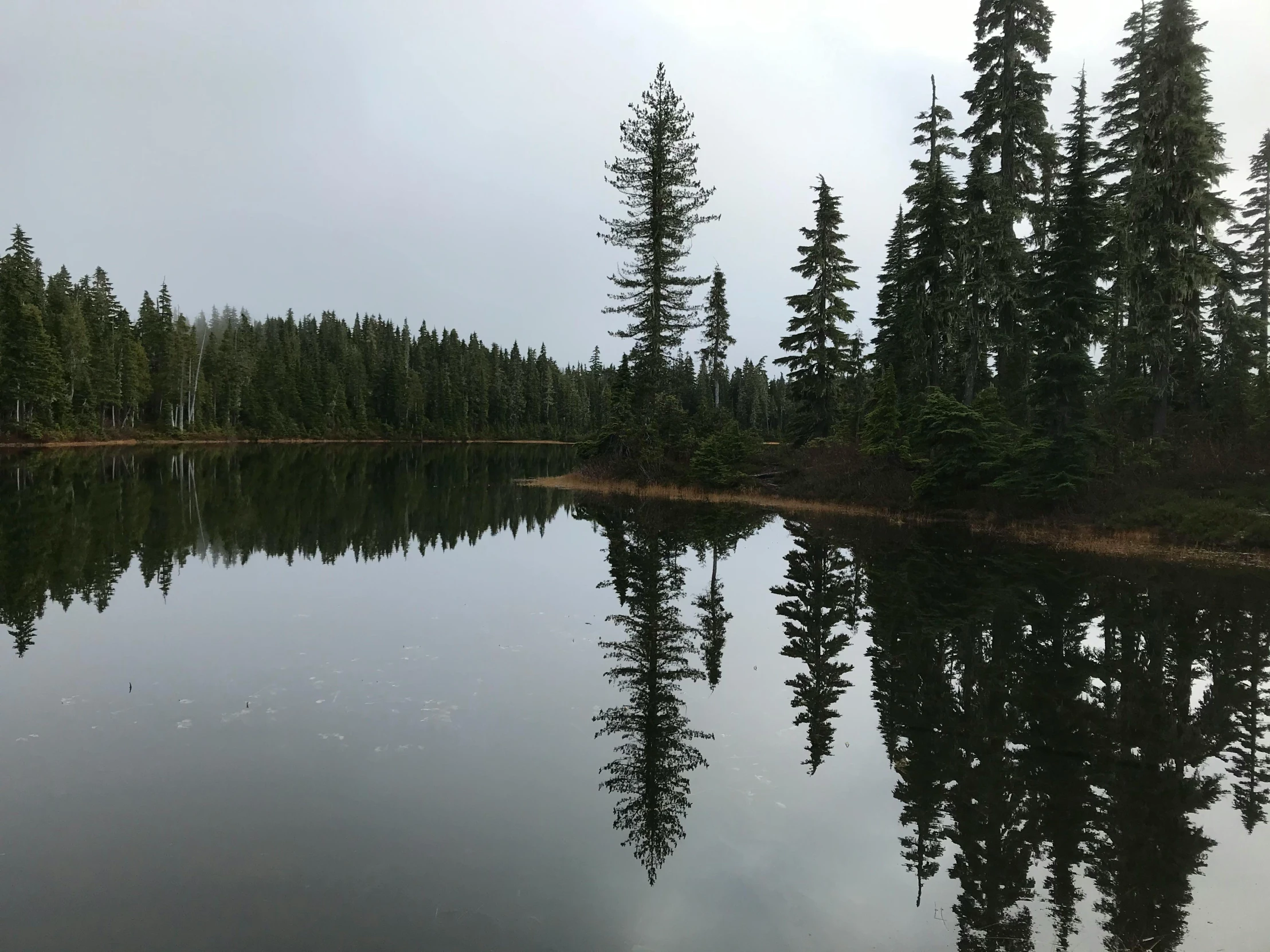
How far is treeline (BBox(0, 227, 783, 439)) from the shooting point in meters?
69.1

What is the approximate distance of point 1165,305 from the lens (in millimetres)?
26219

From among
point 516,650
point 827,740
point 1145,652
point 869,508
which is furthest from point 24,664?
point 869,508

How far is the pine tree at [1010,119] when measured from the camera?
1139 inches

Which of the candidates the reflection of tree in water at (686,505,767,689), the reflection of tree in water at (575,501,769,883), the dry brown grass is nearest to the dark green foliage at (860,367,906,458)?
the reflection of tree in water at (686,505,767,689)

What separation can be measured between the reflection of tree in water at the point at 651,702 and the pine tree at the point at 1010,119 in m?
17.3

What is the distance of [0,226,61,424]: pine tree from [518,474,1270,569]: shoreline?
57.8m

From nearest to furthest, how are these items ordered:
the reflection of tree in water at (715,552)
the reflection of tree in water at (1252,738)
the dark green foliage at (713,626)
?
the reflection of tree in water at (1252,738) < the dark green foliage at (713,626) < the reflection of tree in water at (715,552)

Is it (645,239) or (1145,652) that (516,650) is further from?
(645,239)

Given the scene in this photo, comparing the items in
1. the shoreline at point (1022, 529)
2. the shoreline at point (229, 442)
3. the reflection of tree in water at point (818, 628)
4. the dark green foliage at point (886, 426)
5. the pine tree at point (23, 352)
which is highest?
the pine tree at point (23, 352)

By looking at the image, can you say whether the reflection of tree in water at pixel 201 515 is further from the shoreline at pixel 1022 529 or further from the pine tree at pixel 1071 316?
the pine tree at pixel 1071 316

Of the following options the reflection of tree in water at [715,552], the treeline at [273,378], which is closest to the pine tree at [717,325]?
the treeline at [273,378]

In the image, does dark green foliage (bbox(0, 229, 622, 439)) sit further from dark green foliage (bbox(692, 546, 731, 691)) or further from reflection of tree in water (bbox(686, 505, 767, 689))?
dark green foliage (bbox(692, 546, 731, 691))

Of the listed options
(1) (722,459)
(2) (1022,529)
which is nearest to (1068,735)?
(2) (1022,529)

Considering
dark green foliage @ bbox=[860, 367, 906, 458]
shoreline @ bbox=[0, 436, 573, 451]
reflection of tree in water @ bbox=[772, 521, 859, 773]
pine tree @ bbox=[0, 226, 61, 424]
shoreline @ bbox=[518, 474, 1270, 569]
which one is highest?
pine tree @ bbox=[0, 226, 61, 424]
